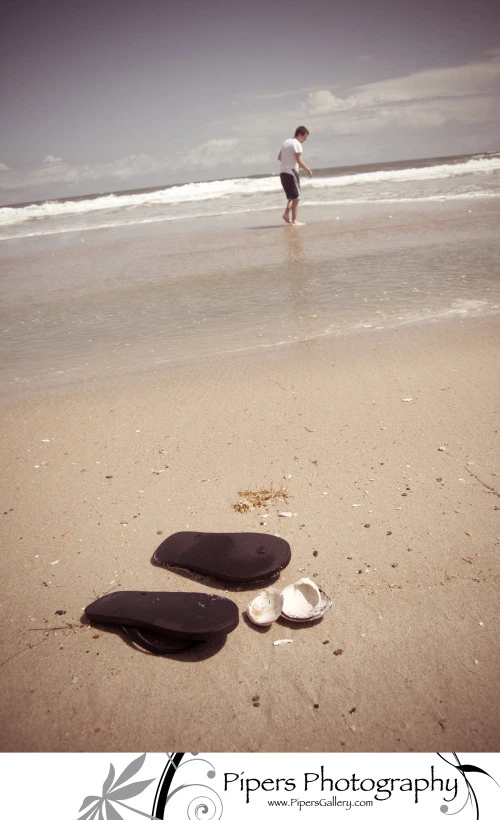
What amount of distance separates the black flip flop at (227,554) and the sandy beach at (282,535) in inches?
3.0

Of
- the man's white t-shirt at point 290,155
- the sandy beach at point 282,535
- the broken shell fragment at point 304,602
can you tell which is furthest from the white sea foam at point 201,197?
the broken shell fragment at point 304,602

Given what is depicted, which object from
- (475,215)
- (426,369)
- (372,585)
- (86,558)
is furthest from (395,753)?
(475,215)

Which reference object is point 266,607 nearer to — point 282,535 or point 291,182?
point 282,535

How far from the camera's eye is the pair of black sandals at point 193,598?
1.84 metres

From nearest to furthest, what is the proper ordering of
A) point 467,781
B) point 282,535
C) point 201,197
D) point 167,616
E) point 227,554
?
point 467,781 < point 167,616 < point 227,554 < point 282,535 < point 201,197

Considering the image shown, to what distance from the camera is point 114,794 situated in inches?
58.0

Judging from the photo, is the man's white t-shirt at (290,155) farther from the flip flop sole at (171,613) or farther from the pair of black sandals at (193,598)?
the flip flop sole at (171,613)

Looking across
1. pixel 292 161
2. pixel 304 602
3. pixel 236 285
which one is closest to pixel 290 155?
pixel 292 161

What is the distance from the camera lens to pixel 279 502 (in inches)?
98.7

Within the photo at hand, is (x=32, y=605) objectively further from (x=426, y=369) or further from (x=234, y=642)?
(x=426, y=369)

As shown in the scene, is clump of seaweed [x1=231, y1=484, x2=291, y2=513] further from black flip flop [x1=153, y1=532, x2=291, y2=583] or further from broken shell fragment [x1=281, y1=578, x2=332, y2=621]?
broken shell fragment [x1=281, y1=578, x2=332, y2=621]

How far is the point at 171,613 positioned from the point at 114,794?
22.9 inches

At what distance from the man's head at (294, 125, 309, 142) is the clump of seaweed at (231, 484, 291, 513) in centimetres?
963

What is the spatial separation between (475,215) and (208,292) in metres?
6.69
